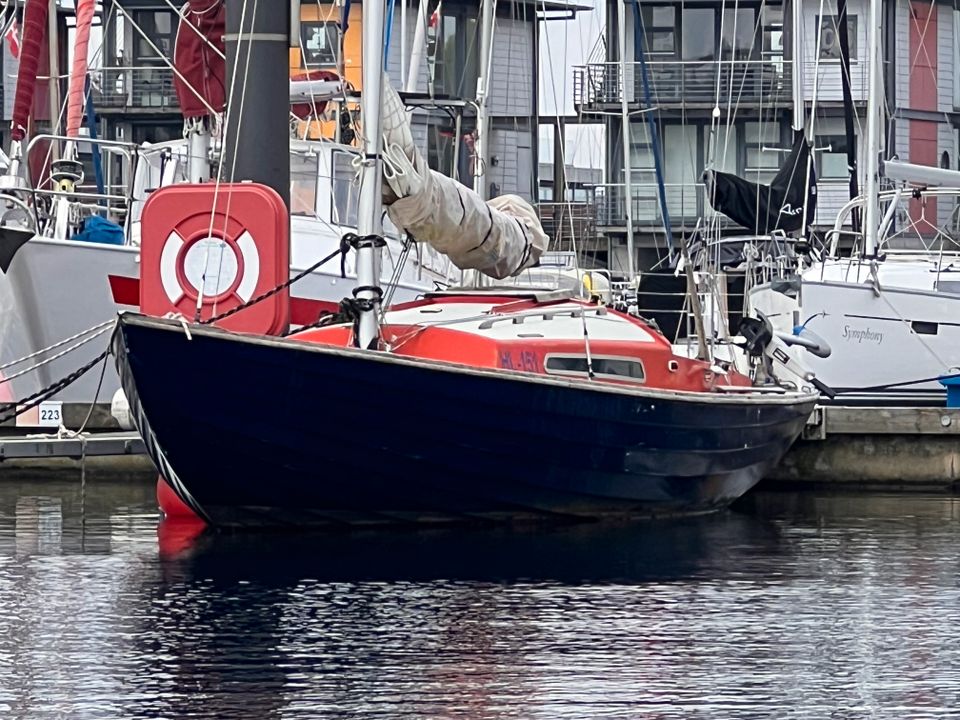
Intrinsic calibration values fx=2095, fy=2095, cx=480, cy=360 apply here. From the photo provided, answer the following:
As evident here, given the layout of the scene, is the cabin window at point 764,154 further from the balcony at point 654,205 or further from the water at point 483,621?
the water at point 483,621

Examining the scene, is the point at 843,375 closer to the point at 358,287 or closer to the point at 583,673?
the point at 358,287

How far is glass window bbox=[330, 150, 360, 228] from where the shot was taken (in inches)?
799

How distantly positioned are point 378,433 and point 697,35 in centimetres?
3722

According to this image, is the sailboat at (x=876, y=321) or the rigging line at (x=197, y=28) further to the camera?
the sailboat at (x=876, y=321)

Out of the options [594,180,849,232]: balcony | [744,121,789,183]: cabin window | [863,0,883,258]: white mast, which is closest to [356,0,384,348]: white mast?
[863,0,883,258]: white mast

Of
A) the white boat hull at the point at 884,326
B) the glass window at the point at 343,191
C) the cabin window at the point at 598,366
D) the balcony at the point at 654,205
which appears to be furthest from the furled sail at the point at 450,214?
the balcony at the point at 654,205

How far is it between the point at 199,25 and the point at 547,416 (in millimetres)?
4430

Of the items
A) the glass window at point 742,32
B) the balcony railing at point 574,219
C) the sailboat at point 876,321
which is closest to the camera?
the sailboat at point 876,321

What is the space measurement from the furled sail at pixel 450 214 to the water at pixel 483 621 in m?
2.37

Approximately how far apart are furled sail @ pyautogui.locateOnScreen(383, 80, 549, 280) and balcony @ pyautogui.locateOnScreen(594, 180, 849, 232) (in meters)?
30.0

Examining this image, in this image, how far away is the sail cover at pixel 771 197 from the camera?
974 inches

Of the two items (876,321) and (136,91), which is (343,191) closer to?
(876,321)

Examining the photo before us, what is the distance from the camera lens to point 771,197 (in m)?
25.8

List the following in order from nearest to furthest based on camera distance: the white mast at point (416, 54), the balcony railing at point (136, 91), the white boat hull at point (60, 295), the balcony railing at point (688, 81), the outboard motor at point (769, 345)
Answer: the outboard motor at point (769, 345) → the white boat hull at point (60, 295) → the white mast at point (416, 54) → the balcony railing at point (688, 81) → the balcony railing at point (136, 91)
